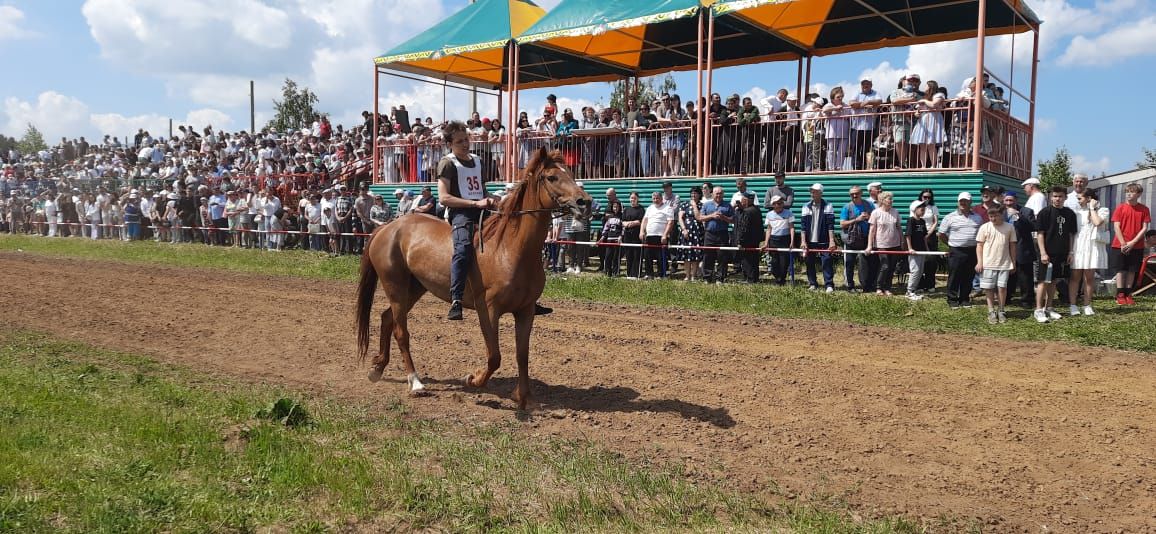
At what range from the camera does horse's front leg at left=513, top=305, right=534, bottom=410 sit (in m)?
7.14

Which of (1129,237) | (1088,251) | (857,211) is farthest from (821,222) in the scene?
(1129,237)

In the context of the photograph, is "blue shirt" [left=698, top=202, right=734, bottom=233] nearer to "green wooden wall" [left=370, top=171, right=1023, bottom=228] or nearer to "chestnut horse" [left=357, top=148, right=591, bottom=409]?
"green wooden wall" [left=370, top=171, right=1023, bottom=228]

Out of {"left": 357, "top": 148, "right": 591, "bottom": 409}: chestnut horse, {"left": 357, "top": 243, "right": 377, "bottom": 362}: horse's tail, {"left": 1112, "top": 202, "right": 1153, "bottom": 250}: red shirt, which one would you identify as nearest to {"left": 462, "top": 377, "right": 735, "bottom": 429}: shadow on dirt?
{"left": 357, "top": 148, "right": 591, "bottom": 409}: chestnut horse

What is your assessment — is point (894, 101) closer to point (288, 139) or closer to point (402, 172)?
point (402, 172)

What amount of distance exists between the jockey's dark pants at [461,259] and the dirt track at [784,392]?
1031 millimetres

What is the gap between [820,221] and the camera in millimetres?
15648

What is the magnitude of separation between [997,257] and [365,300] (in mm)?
9054

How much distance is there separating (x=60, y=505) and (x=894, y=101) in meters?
15.5

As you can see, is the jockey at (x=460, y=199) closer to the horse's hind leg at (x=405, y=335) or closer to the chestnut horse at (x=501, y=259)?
the chestnut horse at (x=501, y=259)

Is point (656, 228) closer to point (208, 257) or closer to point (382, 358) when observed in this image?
point (382, 358)

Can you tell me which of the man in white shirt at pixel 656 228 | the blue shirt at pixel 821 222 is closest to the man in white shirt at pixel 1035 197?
the blue shirt at pixel 821 222

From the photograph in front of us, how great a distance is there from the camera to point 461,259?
7340mm

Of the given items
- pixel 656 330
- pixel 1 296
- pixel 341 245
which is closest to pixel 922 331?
pixel 656 330

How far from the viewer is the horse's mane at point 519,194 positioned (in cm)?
704
